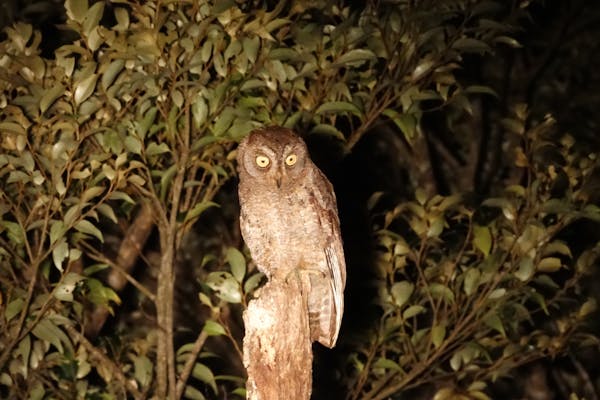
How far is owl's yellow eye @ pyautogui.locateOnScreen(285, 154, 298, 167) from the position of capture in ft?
8.71

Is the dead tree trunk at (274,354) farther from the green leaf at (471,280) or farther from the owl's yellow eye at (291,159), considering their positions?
the green leaf at (471,280)

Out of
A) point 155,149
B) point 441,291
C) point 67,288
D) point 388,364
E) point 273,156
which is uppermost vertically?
point 273,156

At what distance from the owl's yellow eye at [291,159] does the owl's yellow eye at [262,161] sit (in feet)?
0.20

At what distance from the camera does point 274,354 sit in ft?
8.41

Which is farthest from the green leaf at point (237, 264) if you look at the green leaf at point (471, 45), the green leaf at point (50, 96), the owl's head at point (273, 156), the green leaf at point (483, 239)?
the green leaf at point (471, 45)

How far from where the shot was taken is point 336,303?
9.25 feet

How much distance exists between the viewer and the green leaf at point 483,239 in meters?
3.31

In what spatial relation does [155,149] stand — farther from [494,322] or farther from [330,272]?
[494,322]

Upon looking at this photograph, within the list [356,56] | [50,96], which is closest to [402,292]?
[356,56]

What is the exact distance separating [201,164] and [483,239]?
119 centimetres

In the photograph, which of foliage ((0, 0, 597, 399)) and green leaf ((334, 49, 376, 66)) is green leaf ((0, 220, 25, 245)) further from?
green leaf ((334, 49, 376, 66))

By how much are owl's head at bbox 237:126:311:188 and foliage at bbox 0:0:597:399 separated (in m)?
0.14

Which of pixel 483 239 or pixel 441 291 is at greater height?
pixel 483 239

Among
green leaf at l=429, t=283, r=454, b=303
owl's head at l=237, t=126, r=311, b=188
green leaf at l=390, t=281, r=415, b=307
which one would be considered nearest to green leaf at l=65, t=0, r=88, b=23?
owl's head at l=237, t=126, r=311, b=188
